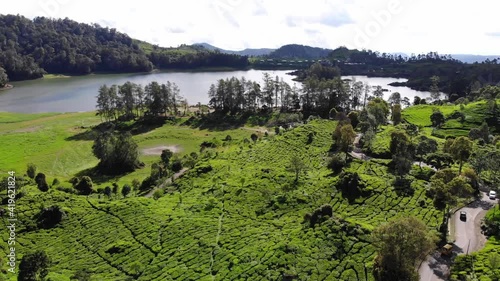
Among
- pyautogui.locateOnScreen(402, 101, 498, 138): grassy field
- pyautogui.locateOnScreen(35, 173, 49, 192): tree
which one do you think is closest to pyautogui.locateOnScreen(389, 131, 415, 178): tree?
pyautogui.locateOnScreen(402, 101, 498, 138): grassy field

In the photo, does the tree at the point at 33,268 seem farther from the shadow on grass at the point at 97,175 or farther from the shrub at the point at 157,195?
the shadow on grass at the point at 97,175

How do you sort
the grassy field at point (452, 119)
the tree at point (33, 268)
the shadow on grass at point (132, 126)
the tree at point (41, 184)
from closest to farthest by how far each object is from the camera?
the tree at point (33, 268) < the tree at point (41, 184) < the grassy field at point (452, 119) < the shadow on grass at point (132, 126)

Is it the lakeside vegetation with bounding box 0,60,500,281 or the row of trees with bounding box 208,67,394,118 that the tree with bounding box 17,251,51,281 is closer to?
the lakeside vegetation with bounding box 0,60,500,281

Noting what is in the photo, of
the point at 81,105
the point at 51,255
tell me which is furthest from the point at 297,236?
the point at 81,105

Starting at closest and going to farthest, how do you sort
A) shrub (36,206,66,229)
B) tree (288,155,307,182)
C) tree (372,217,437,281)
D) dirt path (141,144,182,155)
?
1. tree (372,217,437,281)
2. shrub (36,206,66,229)
3. tree (288,155,307,182)
4. dirt path (141,144,182,155)

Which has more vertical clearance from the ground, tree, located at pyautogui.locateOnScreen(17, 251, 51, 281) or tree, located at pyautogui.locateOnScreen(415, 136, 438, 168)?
tree, located at pyautogui.locateOnScreen(415, 136, 438, 168)

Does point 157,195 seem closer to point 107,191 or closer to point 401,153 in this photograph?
point 107,191

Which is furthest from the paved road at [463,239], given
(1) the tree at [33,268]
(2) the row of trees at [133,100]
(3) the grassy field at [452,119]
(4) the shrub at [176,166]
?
(2) the row of trees at [133,100]
